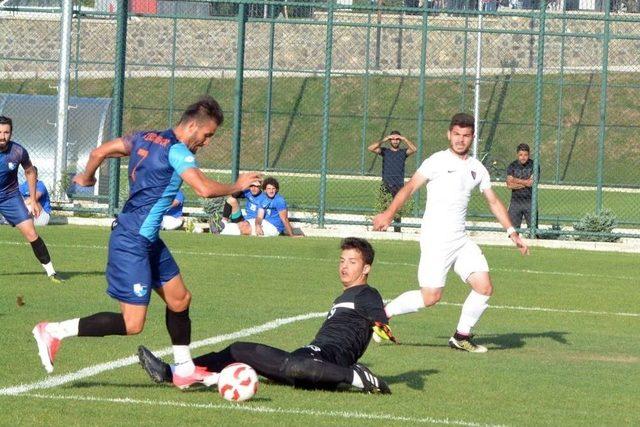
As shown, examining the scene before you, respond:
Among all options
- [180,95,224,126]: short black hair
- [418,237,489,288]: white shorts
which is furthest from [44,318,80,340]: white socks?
[418,237,489,288]: white shorts

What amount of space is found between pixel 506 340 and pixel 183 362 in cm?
444

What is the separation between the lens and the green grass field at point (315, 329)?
8.17 metres

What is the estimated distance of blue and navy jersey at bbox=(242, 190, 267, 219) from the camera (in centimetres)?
2309

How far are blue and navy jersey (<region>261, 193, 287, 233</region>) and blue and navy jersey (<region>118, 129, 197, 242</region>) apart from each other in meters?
14.4

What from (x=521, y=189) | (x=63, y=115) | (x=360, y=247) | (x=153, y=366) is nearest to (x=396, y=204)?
(x=360, y=247)

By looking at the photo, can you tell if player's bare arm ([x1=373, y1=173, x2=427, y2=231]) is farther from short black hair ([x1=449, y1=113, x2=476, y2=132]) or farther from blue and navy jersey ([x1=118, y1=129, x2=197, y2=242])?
blue and navy jersey ([x1=118, y1=129, x2=197, y2=242])

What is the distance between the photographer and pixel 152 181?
340 inches

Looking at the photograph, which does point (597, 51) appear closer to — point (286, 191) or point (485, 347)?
point (286, 191)

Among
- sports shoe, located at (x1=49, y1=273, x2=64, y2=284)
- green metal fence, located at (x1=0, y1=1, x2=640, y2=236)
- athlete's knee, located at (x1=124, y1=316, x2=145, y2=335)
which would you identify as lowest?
sports shoe, located at (x1=49, y1=273, x2=64, y2=284)

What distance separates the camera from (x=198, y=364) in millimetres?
8953

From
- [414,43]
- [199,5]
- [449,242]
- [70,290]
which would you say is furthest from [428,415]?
[199,5]

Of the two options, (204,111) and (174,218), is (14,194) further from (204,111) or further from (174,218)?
(174,218)

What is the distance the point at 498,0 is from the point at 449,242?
31812 millimetres

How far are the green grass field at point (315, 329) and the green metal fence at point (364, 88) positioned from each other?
16085mm
